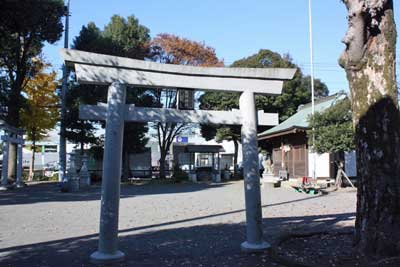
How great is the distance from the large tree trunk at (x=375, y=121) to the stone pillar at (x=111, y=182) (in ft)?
11.1

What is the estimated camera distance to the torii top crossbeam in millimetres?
6558

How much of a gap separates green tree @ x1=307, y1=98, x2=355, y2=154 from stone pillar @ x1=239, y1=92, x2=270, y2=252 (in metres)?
12.6

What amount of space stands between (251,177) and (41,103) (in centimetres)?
2803

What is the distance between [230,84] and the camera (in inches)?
296

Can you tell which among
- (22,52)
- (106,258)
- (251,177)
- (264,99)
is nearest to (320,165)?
(264,99)

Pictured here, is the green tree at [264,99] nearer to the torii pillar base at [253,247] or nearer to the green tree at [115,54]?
the green tree at [115,54]

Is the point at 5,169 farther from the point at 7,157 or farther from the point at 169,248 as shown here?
the point at 169,248

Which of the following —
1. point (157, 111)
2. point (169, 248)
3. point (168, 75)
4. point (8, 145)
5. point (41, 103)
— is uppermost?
point (41, 103)

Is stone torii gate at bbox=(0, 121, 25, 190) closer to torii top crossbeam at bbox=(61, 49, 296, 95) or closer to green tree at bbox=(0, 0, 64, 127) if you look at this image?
green tree at bbox=(0, 0, 64, 127)

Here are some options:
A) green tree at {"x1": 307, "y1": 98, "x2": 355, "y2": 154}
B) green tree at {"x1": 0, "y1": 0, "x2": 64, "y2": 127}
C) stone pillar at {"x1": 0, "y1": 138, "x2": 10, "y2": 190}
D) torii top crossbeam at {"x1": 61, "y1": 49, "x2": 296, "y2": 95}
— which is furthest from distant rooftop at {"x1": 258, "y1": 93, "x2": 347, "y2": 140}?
torii top crossbeam at {"x1": 61, "y1": 49, "x2": 296, "y2": 95}

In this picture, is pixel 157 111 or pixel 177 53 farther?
pixel 177 53

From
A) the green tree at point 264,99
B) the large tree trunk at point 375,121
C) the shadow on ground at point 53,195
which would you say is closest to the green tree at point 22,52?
the shadow on ground at point 53,195

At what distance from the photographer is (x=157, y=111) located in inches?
282

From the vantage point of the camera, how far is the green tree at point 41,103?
104 feet
